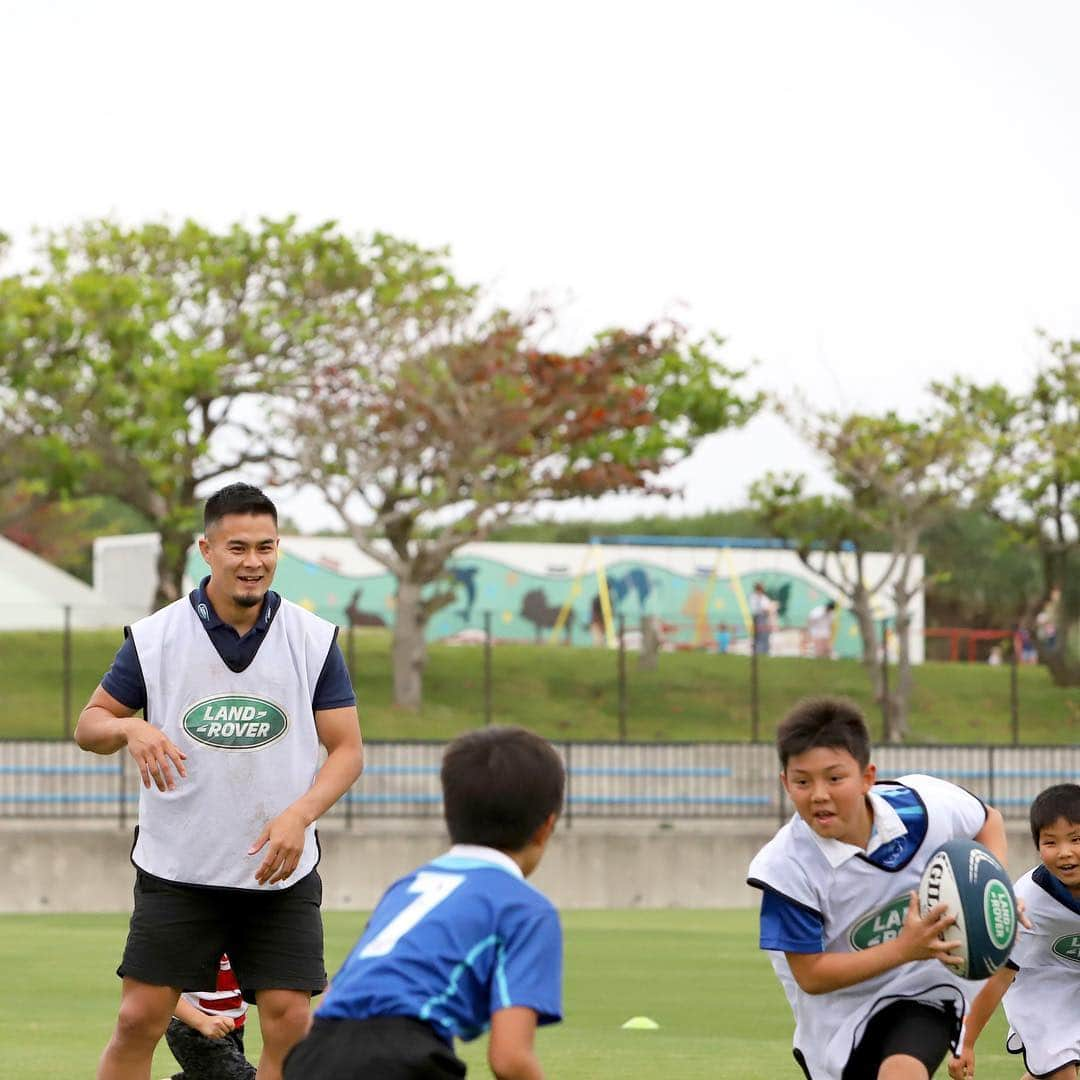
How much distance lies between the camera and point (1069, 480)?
125 feet

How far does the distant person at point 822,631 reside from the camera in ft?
140

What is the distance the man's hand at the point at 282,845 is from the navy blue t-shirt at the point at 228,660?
1.45 ft

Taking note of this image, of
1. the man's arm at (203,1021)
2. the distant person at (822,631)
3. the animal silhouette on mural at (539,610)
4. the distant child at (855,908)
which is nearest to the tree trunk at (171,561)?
the animal silhouette on mural at (539,610)

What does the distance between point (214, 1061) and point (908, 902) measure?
271cm

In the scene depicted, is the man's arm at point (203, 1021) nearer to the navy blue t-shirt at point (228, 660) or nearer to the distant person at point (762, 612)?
the navy blue t-shirt at point (228, 660)

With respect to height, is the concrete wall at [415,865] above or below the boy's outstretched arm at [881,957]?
below

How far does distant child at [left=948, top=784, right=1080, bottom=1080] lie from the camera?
584 cm

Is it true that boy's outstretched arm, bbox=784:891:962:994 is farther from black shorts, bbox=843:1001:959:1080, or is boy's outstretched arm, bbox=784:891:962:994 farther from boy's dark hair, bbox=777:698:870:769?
boy's dark hair, bbox=777:698:870:769

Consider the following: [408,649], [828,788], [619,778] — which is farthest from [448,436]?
[828,788]

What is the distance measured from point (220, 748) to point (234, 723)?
3.3 inches

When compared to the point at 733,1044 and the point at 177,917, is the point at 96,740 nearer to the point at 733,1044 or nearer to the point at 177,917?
the point at 177,917

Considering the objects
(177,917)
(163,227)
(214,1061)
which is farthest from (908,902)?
(163,227)

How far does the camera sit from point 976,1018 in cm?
550

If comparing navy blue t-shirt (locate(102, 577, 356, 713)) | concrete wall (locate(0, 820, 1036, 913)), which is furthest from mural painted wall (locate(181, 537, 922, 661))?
navy blue t-shirt (locate(102, 577, 356, 713))
